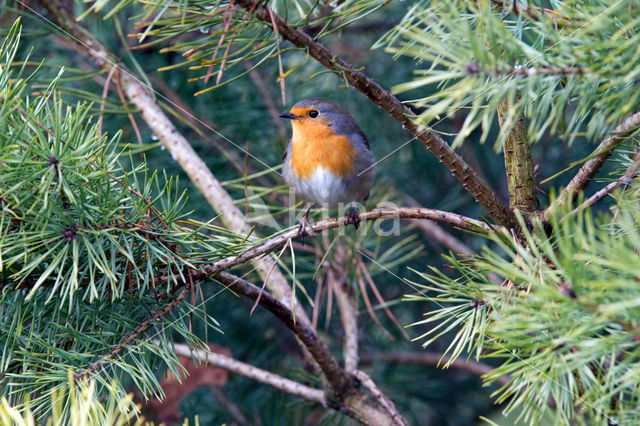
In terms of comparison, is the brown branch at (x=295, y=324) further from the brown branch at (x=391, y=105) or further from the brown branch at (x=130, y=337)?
the brown branch at (x=391, y=105)

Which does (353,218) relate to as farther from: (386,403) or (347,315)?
(386,403)

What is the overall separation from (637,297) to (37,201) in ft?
3.44

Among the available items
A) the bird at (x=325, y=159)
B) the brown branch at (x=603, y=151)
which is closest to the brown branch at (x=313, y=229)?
the brown branch at (x=603, y=151)

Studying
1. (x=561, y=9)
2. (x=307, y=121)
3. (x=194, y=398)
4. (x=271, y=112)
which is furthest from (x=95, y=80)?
(x=561, y=9)

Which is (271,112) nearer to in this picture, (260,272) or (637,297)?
(260,272)

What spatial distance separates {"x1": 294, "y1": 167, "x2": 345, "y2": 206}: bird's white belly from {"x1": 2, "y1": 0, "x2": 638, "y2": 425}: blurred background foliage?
0.15 m

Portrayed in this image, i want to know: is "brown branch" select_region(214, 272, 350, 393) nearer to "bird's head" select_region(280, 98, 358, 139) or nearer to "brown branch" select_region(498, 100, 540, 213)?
"brown branch" select_region(498, 100, 540, 213)

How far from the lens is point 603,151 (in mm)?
1188

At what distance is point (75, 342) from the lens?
4.47ft

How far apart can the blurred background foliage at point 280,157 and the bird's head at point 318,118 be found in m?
0.10

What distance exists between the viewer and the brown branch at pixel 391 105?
1480 millimetres

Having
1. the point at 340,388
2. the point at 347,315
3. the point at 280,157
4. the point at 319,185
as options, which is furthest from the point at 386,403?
the point at 280,157

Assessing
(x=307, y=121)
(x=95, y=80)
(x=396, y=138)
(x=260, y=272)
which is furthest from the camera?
(x=396, y=138)

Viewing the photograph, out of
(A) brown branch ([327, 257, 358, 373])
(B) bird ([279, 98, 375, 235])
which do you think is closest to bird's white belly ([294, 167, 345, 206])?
(B) bird ([279, 98, 375, 235])
